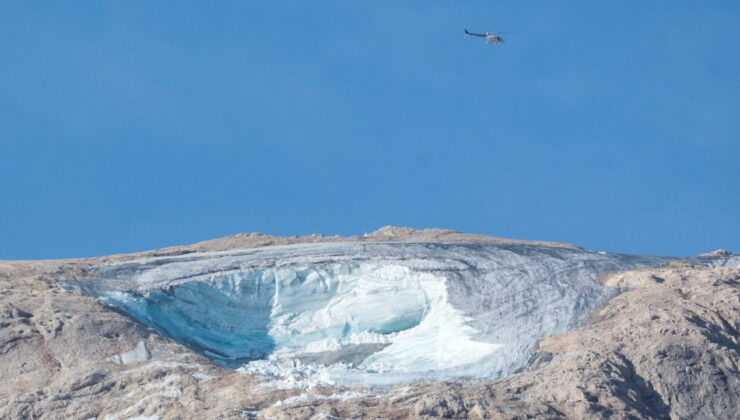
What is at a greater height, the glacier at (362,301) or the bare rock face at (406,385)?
the glacier at (362,301)

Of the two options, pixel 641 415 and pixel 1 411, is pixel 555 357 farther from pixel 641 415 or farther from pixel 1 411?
pixel 1 411

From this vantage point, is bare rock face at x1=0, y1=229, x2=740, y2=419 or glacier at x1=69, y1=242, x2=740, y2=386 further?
glacier at x1=69, y1=242, x2=740, y2=386

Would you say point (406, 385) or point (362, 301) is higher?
point (362, 301)

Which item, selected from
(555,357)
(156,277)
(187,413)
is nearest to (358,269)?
(156,277)

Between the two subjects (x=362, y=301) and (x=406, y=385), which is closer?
(x=406, y=385)
